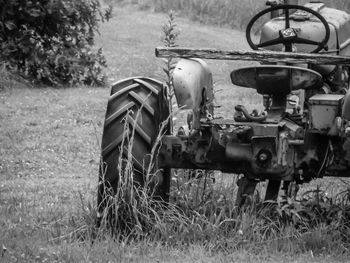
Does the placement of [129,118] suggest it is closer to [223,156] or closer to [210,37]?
[223,156]

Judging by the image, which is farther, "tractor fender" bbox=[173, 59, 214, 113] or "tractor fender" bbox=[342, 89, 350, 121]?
"tractor fender" bbox=[173, 59, 214, 113]

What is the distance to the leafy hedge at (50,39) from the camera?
1292cm

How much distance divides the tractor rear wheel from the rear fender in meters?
0.28

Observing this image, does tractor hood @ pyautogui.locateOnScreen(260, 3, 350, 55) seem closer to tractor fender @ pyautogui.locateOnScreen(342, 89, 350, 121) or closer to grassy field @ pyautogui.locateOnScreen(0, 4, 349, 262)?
grassy field @ pyautogui.locateOnScreen(0, 4, 349, 262)

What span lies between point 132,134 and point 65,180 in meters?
2.24

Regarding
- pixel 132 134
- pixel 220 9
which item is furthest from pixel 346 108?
pixel 220 9

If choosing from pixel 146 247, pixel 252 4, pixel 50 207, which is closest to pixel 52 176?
pixel 50 207

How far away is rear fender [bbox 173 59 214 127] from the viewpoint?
5906 millimetres

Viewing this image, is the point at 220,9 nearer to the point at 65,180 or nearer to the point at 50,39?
the point at 50,39

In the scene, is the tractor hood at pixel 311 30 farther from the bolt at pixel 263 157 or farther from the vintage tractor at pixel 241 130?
the bolt at pixel 263 157

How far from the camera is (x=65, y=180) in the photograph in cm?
802

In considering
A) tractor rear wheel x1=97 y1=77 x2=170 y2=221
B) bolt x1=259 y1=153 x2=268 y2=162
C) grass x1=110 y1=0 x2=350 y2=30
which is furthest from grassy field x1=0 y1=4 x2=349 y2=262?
grass x1=110 y1=0 x2=350 y2=30

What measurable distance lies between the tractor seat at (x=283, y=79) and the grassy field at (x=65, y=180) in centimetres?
108

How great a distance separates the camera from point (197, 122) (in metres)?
6.12
